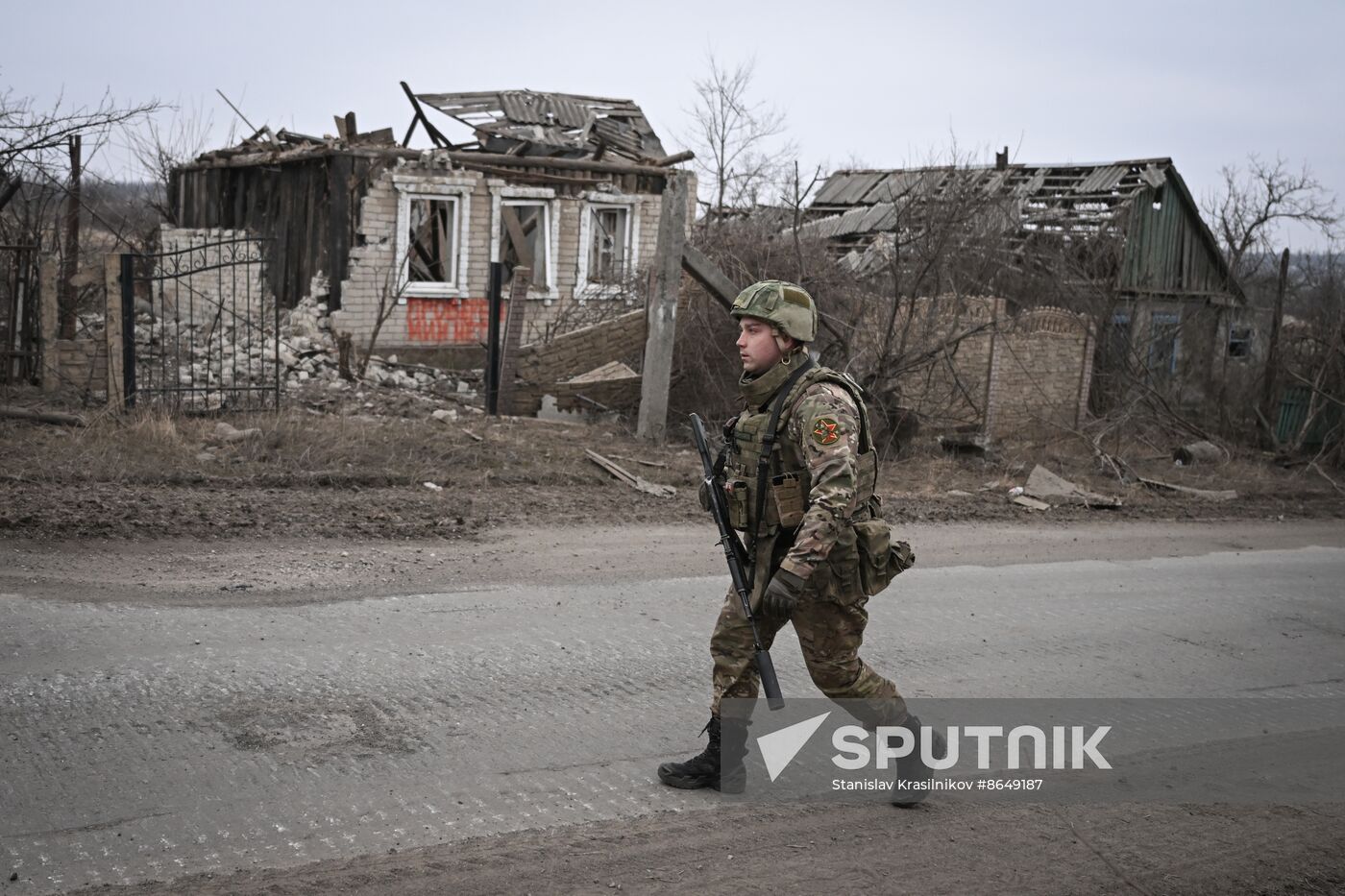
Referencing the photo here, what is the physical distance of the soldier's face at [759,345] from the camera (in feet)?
13.7

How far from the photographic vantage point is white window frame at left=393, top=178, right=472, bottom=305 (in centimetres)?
1925

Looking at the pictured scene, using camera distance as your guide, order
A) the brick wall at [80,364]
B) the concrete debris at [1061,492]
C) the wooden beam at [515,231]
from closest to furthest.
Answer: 1. the concrete debris at [1061,492]
2. the brick wall at [80,364]
3. the wooden beam at [515,231]

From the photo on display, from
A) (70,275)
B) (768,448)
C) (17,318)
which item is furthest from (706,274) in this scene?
(768,448)

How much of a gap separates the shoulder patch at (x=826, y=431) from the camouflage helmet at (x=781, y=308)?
13.1 inches

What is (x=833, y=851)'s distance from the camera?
394cm

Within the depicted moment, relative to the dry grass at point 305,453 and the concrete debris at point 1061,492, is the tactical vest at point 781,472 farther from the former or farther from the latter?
the concrete debris at point 1061,492

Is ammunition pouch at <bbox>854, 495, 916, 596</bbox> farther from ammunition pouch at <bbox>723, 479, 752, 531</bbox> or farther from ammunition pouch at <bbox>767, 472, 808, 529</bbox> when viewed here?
ammunition pouch at <bbox>723, 479, 752, 531</bbox>

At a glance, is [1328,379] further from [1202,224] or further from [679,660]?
[679,660]

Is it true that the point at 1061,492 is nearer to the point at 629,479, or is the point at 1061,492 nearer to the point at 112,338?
the point at 629,479

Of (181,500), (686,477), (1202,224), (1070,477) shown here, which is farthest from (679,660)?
(1202,224)

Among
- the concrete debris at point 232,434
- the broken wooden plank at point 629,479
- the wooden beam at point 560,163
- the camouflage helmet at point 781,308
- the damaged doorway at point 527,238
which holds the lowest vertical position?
the broken wooden plank at point 629,479

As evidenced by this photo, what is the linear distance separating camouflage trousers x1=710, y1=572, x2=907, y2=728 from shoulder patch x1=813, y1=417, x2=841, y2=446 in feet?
1.65

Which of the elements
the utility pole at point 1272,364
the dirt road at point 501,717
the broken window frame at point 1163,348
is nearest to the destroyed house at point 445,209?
the broken window frame at point 1163,348

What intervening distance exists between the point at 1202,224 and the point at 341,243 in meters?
18.9
